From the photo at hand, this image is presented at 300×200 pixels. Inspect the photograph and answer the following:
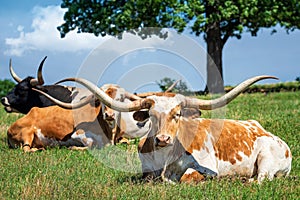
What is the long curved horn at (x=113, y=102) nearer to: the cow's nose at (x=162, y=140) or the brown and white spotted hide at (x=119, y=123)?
the cow's nose at (x=162, y=140)

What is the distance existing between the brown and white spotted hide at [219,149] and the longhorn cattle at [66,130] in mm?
3815

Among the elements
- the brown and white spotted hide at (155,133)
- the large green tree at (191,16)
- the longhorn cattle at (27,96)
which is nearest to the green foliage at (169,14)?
the large green tree at (191,16)

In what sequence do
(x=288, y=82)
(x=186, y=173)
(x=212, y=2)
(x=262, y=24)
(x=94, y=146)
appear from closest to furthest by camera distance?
(x=186, y=173), (x=94, y=146), (x=212, y=2), (x=262, y=24), (x=288, y=82)

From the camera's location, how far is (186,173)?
22.7ft

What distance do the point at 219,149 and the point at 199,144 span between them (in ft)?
1.27

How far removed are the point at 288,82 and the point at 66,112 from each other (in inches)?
1010

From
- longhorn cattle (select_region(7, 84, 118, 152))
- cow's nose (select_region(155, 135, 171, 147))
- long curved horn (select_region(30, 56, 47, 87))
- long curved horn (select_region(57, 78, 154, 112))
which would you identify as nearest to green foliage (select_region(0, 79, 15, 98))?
long curved horn (select_region(30, 56, 47, 87))

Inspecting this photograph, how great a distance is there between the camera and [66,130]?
11.2 m

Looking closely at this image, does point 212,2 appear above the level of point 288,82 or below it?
above

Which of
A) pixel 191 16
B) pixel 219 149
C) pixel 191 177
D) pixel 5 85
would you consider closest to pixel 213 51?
pixel 191 16

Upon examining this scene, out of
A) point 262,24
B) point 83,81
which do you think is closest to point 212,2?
point 262,24

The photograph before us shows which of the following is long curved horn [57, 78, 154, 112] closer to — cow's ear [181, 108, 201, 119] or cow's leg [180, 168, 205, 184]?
cow's ear [181, 108, 201, 119]

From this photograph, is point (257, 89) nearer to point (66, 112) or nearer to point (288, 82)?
point (288, 82)

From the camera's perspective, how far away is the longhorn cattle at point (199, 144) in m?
6.73
